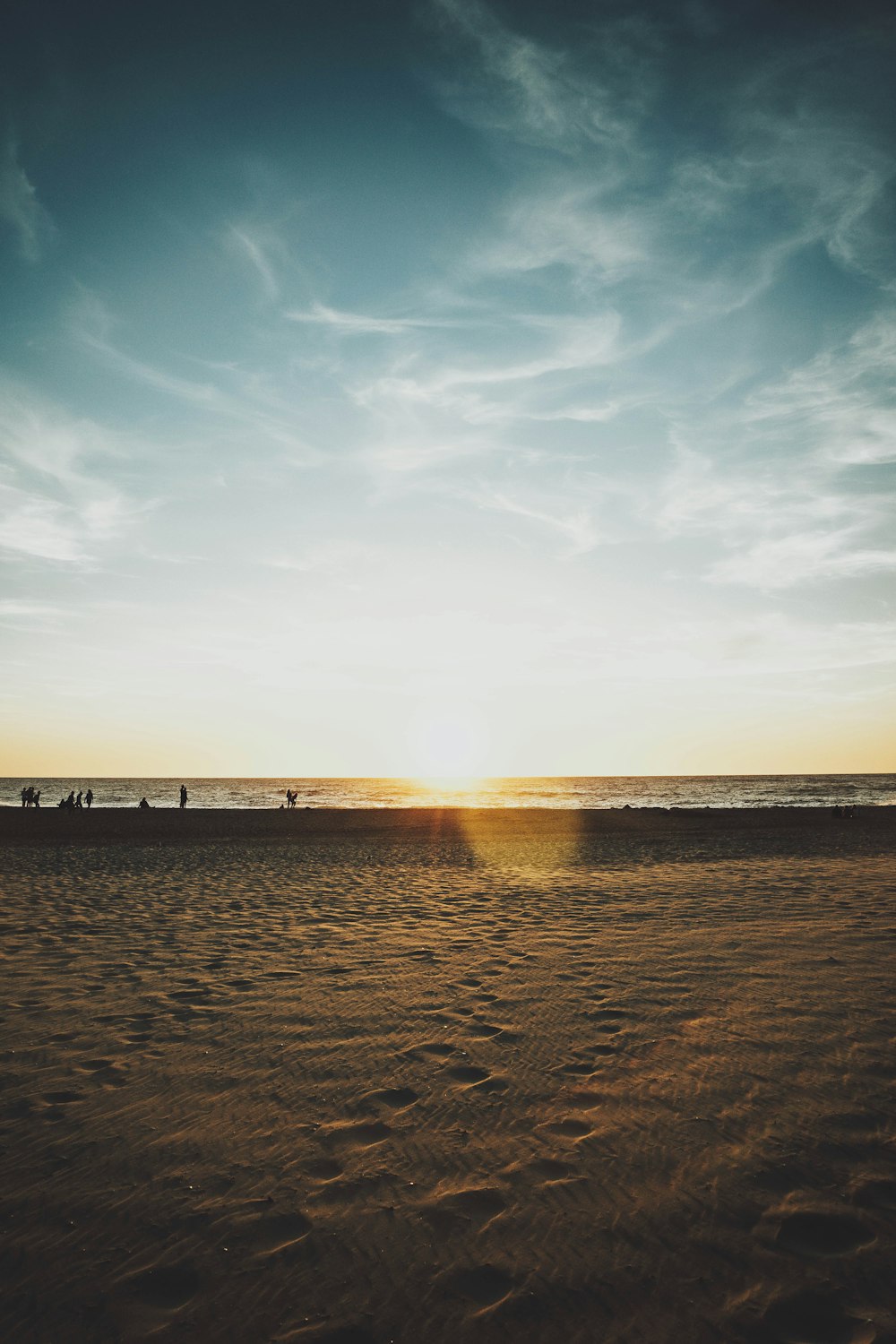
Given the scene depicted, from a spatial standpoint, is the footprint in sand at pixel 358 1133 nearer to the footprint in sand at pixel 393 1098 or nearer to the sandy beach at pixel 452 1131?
the sandy beach at pixel 452 1131

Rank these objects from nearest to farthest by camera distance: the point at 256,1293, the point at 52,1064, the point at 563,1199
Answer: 1. the point at 256,1293
2. the point at 563,1199
3. the point at 52,1064

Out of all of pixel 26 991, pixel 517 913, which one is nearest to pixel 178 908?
pixel 26 991

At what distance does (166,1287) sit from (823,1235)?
10.9 ft

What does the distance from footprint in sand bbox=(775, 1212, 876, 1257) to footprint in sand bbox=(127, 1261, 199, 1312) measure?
2.94 m

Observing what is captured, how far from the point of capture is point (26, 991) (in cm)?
725

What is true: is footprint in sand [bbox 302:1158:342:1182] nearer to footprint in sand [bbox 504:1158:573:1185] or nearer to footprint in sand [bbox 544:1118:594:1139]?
footprint in sand [bbox 504:1158:573:1185]

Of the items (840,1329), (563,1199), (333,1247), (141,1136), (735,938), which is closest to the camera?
(840,1329)

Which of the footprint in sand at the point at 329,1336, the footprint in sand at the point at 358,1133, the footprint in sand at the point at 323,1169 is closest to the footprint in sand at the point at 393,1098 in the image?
the footprint in sand at the point at 358,1133

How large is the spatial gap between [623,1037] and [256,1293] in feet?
12.3

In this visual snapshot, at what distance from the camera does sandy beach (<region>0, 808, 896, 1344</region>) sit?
3.08m

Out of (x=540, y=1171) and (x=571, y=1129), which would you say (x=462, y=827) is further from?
(x=540, y=1171)

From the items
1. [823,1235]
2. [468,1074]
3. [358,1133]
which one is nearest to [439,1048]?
[468,1074]

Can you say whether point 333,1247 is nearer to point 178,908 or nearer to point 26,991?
point 26,991

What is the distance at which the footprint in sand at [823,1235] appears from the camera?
3359 mm
